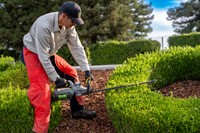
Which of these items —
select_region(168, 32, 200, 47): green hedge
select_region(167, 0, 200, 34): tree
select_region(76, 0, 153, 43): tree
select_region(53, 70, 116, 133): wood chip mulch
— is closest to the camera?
select_region(53, 70, 116, 133): wood chip mulch

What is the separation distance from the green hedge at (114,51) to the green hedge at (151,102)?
9251mm

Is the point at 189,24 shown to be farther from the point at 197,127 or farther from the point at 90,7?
the point at 197,127

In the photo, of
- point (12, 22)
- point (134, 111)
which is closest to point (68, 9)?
point (134, 111)

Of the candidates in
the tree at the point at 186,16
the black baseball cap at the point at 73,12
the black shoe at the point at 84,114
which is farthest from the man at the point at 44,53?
the tree at the point at 186,16

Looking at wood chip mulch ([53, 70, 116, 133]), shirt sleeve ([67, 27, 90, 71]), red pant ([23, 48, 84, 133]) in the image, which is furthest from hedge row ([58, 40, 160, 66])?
red pant ([23, 48, 84, 133])

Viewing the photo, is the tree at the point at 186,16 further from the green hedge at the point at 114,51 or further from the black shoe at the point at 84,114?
the black shoe at the point at 84,114

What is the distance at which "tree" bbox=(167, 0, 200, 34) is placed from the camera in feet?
105

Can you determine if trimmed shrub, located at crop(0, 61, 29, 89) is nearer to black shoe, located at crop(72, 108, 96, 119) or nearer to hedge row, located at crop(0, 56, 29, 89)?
hedge row, located at crop(0, 56, 29, 89)

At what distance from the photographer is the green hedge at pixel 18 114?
4.58 m

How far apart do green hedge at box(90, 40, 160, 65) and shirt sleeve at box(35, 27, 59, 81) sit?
10987mm

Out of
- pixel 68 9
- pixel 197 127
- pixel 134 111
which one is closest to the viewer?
pixel 197 127

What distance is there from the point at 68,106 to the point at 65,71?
25.9 inches

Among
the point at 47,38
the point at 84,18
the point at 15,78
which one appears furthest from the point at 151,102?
the point at 84,18

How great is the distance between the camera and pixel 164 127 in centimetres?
362
